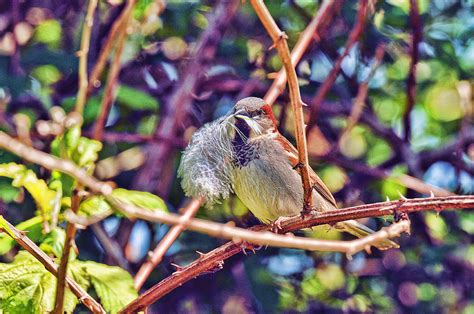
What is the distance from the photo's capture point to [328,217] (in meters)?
1.73

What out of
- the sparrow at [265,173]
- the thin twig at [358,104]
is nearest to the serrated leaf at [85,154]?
the sparrow at [265,173]

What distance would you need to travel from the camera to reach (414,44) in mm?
3430

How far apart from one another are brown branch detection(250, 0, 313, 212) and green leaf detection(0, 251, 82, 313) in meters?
0.60

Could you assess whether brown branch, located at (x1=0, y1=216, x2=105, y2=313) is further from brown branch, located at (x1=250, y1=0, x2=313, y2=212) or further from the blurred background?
the blurred background

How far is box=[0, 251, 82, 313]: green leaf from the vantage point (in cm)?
174

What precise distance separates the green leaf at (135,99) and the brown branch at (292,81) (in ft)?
5.16

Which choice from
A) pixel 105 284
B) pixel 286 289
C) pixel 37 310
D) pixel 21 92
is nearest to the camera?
pixel 37 310

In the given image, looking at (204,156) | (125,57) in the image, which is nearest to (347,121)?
(125,57)

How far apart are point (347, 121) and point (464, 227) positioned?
2.28ft

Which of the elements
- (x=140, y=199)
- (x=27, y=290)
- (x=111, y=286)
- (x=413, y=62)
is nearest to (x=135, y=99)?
(x=413, y=62)

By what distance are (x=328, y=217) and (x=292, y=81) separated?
0.42 metres

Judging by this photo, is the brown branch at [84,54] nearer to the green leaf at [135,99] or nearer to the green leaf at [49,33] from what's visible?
the green leaf at [135,99]

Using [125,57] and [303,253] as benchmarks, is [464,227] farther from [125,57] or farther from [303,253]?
[125,57]

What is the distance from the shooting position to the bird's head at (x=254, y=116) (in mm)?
2414
